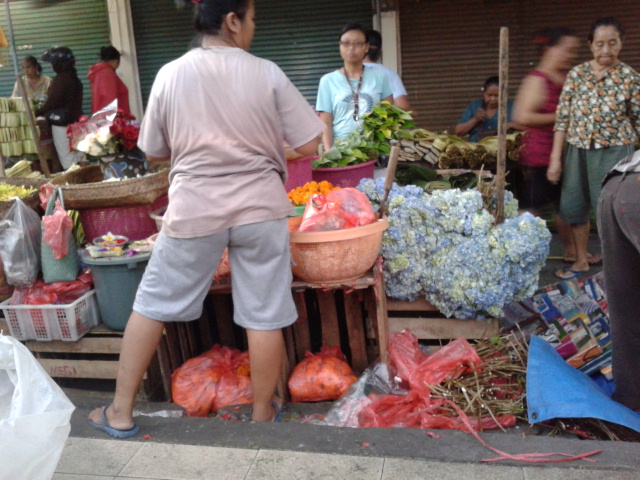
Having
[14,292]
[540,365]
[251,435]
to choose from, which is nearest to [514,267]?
[540,365]

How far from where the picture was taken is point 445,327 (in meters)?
3.77

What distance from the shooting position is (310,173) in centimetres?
401

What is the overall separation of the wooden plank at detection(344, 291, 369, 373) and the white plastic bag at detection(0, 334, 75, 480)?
70.0 inches

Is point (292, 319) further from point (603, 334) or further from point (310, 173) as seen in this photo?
point (603, 334)

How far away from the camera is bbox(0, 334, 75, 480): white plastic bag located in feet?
6.70

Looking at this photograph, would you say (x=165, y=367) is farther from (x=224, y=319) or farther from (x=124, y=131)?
(x=124, y=131)

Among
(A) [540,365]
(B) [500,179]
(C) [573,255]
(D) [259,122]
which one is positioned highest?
(D) [259,122]

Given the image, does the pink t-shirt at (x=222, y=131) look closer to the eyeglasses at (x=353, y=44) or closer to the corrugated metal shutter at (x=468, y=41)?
the eyeglasses at (x=353, y=44)

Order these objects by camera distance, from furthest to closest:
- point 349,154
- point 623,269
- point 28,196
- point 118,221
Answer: point 349,154
point 28,196
point 118,221
point 623,269

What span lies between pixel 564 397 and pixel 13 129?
288 inches

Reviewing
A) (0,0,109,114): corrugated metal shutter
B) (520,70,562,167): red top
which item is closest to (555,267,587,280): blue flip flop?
(520,70,562,167): red top

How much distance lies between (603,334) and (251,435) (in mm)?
2261

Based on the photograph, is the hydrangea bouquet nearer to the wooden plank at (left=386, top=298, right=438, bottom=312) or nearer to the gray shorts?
the wooden plank at (left=386, top=298, right=438, bottom=312)

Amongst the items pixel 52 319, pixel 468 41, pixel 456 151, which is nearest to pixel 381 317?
pixel 52 319
